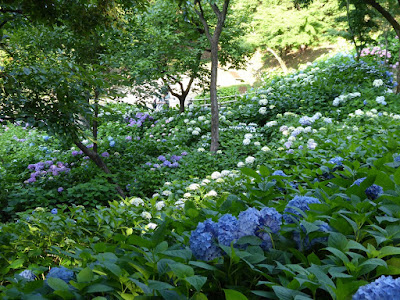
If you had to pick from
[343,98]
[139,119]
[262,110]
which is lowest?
[139,119]

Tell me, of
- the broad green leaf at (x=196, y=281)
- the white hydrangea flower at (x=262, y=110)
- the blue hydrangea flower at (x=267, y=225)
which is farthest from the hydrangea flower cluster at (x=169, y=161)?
the broad green leaf at (x=196, y=281)

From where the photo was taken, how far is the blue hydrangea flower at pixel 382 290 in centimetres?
75

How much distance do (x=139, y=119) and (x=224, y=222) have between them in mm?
8286

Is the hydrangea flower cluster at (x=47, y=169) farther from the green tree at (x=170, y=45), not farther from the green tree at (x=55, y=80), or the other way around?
the green tree at (x=170, y=45)

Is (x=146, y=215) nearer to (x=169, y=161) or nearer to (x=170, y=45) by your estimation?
(x=169, y=161)

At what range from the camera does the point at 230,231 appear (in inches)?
44.3

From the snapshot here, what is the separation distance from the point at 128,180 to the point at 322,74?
571 cm

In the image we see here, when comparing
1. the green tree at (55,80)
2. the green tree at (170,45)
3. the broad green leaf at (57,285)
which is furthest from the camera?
the green tree at (170,45)

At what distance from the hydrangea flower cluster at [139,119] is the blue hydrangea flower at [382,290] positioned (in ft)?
27.8

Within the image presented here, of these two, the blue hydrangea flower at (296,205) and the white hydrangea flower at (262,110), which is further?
the white hydrangea flower at (262,110)

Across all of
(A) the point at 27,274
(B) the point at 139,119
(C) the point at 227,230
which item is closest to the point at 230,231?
(C) the point at 227,230

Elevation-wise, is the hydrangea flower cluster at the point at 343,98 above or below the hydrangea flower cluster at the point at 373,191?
below

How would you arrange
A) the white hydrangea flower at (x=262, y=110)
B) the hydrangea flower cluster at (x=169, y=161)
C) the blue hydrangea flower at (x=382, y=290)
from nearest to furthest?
the blue hydrangea flower at (x=382, y=290)
the hydrangea flower cluster at (x=169, y=161)
the white hydrangea flower at (x=262, y=110)

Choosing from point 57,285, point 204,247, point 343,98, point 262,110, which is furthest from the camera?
point 262,110
